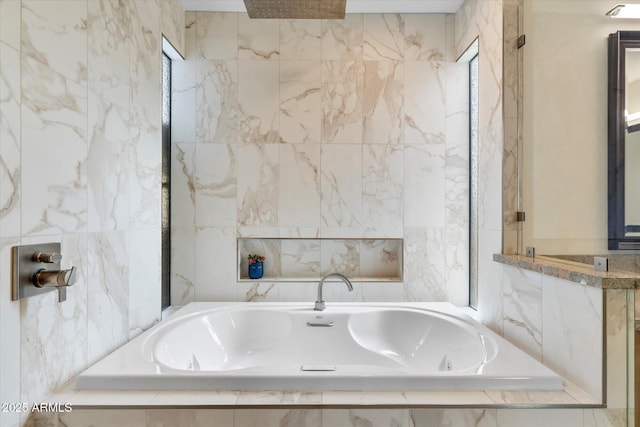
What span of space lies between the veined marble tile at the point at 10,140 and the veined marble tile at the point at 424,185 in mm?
1958

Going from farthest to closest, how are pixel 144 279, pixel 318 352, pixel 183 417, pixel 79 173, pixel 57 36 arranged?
pixel 318 352 < pixel 144 279 < pixel 79 173 < pixel 57 36 < pixel 183 417

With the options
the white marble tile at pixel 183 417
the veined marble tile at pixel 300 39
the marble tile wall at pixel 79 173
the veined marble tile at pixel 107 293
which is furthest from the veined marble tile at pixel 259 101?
the white marble tile at pixel 183 417

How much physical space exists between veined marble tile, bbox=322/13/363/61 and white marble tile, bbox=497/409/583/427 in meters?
2.08

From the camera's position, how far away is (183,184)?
2.41 meters

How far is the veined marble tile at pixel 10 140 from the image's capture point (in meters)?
1.01

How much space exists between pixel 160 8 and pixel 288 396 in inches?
82.4

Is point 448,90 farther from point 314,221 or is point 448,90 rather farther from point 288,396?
point 288,396

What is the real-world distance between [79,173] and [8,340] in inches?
23.4

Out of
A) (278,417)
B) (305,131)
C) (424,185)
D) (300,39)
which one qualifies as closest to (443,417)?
(278,417)

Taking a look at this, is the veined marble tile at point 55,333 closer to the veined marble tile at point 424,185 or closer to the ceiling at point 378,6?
the ceiling at point 378,6

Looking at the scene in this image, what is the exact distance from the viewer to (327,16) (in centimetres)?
194

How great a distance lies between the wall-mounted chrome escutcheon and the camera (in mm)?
1045

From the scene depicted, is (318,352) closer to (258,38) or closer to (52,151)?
(52,151)

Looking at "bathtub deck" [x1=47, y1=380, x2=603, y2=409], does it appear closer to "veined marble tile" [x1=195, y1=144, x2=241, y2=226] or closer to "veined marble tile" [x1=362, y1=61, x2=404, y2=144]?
"veined marble tile" [x1=195, y1=144, x2=241, y2=226]
